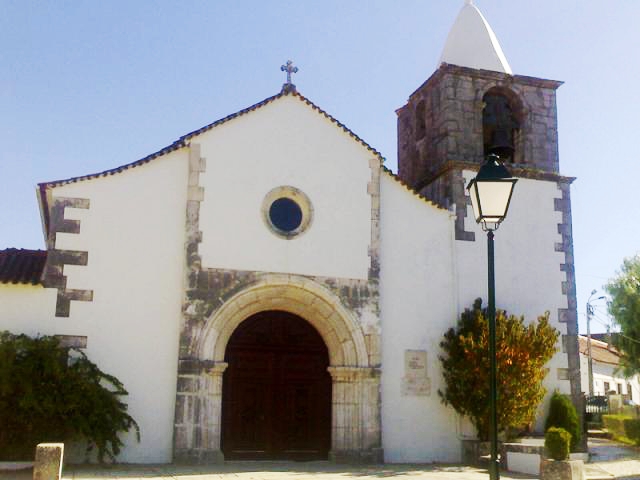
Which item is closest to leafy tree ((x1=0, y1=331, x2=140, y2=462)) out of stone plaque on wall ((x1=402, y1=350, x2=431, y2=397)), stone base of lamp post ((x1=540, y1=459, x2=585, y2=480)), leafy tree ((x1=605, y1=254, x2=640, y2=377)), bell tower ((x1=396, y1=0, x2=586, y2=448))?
stone plaque on wall ((x1=402, y1=350, x2=431, y2=397))

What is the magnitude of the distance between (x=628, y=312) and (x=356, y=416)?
14.1 m

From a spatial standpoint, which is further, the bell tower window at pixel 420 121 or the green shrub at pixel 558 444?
the bell tower window at pixel 420 121

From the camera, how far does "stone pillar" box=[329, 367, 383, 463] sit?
13.5 metres

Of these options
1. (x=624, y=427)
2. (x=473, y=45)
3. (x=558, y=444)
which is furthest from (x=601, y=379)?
(x=558, y=444)

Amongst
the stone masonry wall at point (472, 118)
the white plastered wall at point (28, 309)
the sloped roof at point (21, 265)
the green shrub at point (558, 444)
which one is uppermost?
the stone masonry wall at point (472, 118)

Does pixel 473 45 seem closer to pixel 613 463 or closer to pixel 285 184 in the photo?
pixel 285 184

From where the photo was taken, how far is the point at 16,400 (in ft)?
37.3

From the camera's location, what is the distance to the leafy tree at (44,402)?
1137cm

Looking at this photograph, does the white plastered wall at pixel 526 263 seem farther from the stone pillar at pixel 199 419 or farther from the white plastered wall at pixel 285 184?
the stone pillar at pixel 199 419

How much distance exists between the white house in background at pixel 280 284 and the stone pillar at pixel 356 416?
3 centimetres

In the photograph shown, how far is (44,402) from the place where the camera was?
37.1 feet

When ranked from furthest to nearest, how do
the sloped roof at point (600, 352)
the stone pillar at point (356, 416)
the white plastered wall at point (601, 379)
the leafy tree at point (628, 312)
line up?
the sloped roof at point (600, 352) → the white plastered wall at point (601, 379) → the leafy tree at point (628, 312) → the stone pillar at point (356, 416)

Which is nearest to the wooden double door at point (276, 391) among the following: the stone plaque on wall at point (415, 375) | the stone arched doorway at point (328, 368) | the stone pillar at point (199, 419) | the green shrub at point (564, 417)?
the stone arched doorway at point (328, 368)

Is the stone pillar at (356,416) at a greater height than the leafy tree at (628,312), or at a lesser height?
lesser
